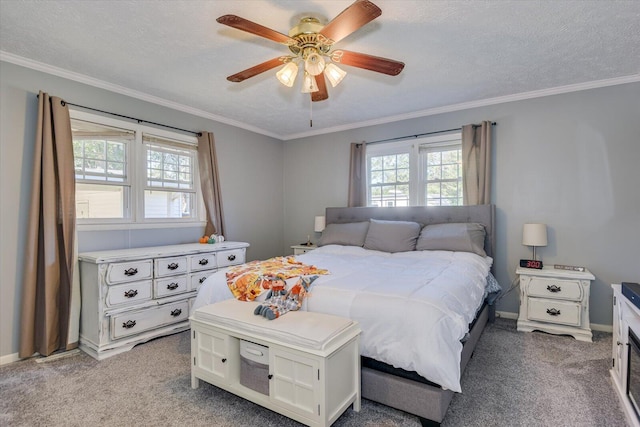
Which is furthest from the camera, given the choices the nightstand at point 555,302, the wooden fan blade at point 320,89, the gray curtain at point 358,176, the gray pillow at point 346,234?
the gray curtain at point 358,176

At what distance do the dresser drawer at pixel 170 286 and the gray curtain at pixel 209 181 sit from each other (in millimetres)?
911

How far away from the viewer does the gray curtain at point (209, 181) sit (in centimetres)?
400

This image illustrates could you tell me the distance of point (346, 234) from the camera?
405cm

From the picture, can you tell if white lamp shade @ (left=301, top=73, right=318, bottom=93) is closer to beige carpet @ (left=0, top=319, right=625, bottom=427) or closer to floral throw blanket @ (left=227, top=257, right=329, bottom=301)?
floral throw blanket @ (left=227, top=257, right=329, bottom=301)

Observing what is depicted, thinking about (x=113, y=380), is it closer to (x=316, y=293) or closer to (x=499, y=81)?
(x=316, y=293)

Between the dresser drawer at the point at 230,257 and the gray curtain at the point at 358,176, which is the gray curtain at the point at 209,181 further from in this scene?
the gray curtain at the point at 358,176

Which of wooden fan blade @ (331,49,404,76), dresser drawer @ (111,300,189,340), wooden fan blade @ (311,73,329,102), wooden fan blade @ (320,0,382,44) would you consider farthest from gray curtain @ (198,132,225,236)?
wooden fan blade @ (320,0,382,44)

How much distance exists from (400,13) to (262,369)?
7.74 feet

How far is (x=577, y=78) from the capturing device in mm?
3088

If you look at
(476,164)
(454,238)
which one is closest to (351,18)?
(454,238)

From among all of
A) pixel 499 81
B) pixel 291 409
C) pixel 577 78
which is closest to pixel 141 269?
pixel 291 409

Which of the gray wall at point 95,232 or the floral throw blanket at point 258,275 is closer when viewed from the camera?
the floral throw blanket at point 258,275

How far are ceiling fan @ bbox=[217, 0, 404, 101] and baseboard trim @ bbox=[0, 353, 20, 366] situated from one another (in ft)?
9.49

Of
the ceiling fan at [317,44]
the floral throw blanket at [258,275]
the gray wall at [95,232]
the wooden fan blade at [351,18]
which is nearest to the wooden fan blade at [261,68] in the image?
the ceiling fan at [317,44]
